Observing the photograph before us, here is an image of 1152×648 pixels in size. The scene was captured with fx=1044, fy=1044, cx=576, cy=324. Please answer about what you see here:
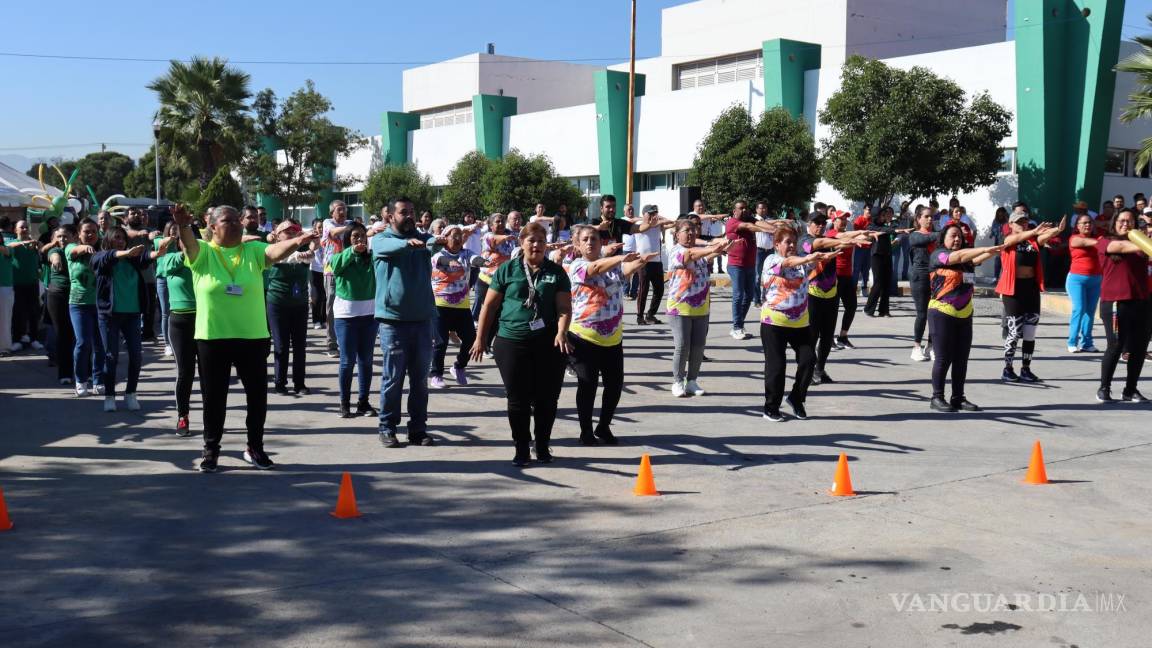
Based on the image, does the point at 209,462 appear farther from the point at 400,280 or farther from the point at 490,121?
the point at 490,121

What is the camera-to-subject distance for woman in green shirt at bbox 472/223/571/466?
759 cm

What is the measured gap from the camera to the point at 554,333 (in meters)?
7.72

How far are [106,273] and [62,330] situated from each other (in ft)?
6.75

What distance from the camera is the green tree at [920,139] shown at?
80.3ft

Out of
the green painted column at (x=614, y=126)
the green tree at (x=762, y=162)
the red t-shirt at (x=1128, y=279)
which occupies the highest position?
the green painted column at (x=614, y=126)

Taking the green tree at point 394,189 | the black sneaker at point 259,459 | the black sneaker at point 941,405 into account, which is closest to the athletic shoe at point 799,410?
the black sneaker at point 941,405

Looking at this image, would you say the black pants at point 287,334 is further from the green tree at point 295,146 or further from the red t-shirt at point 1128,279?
the green tree at point 295,146

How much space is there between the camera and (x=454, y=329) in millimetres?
11234

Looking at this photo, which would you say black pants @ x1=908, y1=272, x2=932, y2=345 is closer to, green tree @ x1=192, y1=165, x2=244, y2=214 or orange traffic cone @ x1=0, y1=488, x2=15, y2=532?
orange traffic cone @ x1=0, y1=488, x2=15, y2=532

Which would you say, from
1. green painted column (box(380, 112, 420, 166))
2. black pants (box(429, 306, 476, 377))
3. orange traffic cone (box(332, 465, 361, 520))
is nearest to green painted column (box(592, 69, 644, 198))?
green painted column (box(380, 112, 420, 166))

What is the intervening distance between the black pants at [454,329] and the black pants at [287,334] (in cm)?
137

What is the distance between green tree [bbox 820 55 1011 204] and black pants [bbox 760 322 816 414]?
16553 mm

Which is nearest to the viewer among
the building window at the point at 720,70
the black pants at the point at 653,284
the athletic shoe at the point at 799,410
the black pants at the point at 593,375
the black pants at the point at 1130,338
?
the black pants at the point at 593,375

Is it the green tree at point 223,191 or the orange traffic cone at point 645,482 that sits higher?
the green tree at point 223,191
